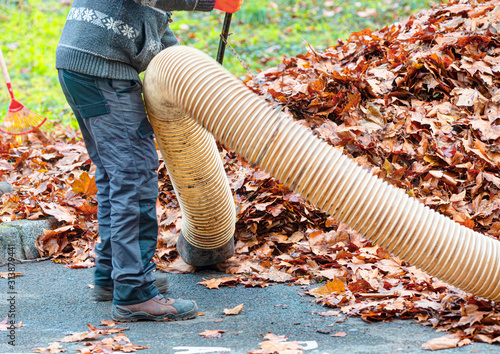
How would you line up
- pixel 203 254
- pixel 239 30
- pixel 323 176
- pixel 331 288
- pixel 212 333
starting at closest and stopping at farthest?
pixel 323 176 → pixel 212 333 → pixel 331 288 → pixel 203 254 → pixel 239 30

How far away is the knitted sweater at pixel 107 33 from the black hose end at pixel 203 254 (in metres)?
1.32

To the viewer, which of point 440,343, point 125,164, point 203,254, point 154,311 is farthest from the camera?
point 203,254

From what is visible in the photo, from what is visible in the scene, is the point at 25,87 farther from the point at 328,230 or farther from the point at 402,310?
the point at 402,310

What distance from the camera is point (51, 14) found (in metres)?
12.0

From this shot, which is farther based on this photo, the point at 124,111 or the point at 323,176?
the point at 124,111

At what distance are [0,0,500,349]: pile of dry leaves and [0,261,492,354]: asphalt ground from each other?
151 millimetres

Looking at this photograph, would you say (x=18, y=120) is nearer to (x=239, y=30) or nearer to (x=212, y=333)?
(x=212, y=333)

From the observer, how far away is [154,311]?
3027 mm

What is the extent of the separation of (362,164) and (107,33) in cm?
224

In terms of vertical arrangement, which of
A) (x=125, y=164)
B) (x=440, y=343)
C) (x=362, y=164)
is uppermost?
(x=125, y=164)

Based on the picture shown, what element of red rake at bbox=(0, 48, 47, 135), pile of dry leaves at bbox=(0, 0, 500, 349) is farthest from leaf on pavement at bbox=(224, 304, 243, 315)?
red rake at bbox=(0, 48, 47, 135)

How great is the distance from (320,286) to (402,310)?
681mm

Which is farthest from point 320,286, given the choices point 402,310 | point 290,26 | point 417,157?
point 290,26

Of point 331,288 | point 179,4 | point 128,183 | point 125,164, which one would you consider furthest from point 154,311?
point 179,4
